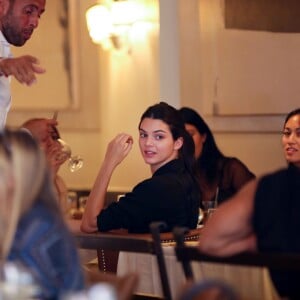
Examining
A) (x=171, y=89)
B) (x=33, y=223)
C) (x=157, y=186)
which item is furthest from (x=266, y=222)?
(x=171, y=89)

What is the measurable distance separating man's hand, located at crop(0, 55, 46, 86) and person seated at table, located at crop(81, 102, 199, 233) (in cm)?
97

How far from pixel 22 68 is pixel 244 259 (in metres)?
1.19

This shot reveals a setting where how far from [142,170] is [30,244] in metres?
3.73

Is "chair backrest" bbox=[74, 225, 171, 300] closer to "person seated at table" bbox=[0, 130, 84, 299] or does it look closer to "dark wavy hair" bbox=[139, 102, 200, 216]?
"person seated at table" bbox=[0, 130, 84, 299]

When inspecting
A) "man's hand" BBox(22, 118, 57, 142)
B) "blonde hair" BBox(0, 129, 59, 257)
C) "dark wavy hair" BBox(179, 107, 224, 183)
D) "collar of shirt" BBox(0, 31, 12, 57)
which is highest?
"collar of shirt" BBox(0, 31, 12, 57)

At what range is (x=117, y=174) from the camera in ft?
20.3

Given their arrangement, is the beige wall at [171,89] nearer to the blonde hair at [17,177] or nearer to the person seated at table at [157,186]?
the person seated at table at [157,186]

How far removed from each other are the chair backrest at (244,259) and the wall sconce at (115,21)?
3503mm

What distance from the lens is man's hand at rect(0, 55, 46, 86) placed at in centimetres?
317

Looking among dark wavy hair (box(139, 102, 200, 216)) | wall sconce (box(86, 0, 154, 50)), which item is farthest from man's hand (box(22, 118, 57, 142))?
wall sconce (box(86, 0, 154, 50))

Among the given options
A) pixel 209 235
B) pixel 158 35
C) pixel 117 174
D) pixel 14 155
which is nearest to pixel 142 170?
pixel 117 174

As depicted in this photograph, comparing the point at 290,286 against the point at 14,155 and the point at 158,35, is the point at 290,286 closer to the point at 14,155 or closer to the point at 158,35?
the point at 14,155

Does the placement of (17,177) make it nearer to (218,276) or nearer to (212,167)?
(218,276)

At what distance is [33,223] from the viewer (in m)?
2.25
